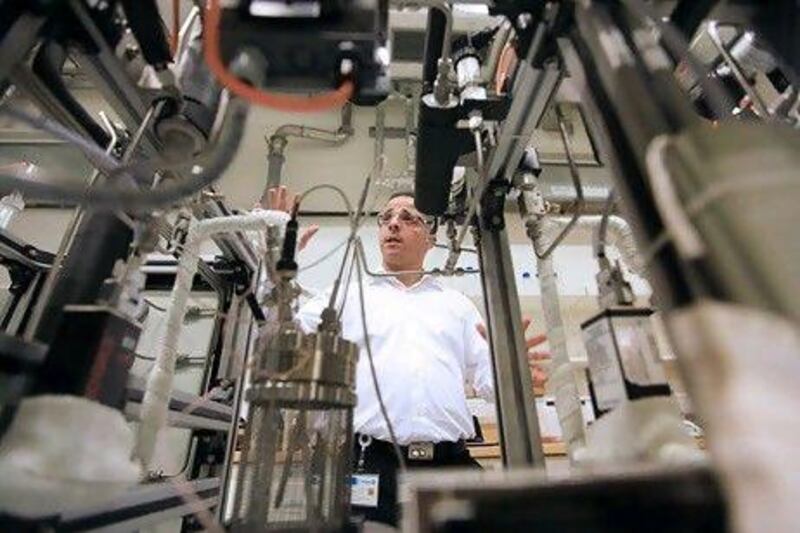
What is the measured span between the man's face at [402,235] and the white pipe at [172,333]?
0.78 meters

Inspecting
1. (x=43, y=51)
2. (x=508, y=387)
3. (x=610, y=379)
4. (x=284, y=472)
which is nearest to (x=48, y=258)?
(x=43, y=51)

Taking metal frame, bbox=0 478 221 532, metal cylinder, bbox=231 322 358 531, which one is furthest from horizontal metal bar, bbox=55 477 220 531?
metal cylinder, bbox=231 322 358 531

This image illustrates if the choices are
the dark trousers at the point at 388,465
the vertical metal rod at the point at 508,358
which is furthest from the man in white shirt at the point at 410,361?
the vertical metal rod at the point at 508,358

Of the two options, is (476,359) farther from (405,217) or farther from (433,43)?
(433,43)

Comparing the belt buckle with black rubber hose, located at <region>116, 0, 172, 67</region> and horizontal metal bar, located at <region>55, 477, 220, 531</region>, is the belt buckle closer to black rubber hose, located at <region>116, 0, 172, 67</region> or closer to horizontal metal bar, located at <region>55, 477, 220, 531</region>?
horizontal metal bar, located at <region>55, 477, 220, 531</region>

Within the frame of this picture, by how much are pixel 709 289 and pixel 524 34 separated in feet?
1.54

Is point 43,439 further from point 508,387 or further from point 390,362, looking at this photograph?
point 390,362

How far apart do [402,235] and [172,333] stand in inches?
45.0

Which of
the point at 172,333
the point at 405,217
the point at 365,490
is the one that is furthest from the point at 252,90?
the point at 405,217

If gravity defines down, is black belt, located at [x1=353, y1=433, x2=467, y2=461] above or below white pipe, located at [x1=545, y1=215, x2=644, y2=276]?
below

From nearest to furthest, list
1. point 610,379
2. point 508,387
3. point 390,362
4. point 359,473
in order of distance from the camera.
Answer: point 610,379 < point 508,387 < point 359,473 < point 390,362

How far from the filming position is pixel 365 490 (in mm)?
1202

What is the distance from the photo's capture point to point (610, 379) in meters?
0.51

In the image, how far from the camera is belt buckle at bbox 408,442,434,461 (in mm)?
1344
